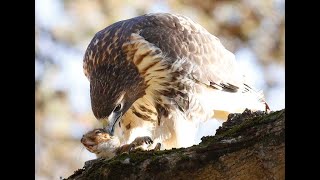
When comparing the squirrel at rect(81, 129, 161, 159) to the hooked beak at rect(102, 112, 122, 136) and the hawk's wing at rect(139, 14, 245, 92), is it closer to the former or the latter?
the hooked beak at rect(102, 112, 122, 136)

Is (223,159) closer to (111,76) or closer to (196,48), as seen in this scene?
(111,76)

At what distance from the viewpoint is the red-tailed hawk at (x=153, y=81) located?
5.37 meters

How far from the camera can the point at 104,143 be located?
425cm

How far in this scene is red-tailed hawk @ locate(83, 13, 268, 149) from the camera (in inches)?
211

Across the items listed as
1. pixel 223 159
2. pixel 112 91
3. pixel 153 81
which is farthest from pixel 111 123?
pixel 223 159

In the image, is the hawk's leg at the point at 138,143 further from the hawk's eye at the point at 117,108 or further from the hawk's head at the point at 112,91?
the hawk's eye at the point at 117,108

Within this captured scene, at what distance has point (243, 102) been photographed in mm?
6152

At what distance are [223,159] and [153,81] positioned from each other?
254 cm

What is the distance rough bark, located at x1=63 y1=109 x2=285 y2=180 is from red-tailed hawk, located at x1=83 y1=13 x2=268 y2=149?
1.74 metres

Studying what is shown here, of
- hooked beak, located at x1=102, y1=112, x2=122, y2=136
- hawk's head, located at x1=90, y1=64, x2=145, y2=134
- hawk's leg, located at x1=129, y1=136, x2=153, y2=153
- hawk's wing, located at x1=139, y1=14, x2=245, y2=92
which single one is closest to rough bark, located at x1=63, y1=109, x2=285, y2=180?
hawk's leg, located at x1=129, y1=136, x2=153, y2=153

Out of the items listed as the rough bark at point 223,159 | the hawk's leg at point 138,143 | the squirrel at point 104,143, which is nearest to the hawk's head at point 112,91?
the squirrel at point 104,143

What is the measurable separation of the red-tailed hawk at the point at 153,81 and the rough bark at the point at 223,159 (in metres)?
1.74
